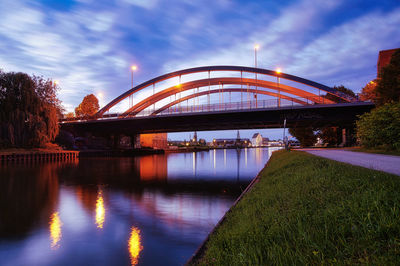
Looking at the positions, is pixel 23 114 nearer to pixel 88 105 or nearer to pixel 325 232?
pixel 325 232

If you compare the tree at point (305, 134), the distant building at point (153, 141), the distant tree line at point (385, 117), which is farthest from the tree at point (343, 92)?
the distant building at point (153, 141)

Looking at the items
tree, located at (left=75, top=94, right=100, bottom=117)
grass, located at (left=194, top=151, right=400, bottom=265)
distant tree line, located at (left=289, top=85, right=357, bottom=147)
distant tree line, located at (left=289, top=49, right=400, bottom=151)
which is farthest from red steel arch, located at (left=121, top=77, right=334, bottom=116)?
grass, located at (left=194, top=151, right=400, bottom=265)

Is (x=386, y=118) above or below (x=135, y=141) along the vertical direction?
above

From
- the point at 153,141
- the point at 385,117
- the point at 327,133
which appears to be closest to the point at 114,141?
the point at 153,141

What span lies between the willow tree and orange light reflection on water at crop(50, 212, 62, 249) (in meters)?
31.3

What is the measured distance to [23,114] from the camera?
Answer: 115 feet

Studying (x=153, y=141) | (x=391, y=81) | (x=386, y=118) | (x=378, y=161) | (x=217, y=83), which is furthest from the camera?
(x=153, y=141)

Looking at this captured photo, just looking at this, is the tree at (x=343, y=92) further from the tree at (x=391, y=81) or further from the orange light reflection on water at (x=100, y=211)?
the orange light reflection on water at (x=100, y=211)

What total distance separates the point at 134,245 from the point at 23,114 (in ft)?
118

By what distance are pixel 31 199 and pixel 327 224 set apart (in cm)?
1327

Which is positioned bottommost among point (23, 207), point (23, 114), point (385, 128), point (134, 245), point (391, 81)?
point (134, 245)

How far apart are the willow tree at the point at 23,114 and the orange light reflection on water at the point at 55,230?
31.3 m

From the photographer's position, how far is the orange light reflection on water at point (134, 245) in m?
6.27

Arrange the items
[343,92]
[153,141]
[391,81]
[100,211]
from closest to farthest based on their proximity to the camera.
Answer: [100,211] < [391,81] < [343,92] < [153,141]
